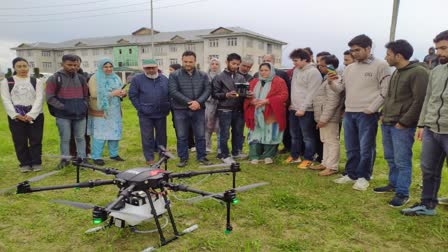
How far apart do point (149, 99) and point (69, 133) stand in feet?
5.67

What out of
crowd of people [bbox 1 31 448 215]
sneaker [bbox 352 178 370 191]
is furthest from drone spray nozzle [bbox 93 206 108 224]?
sneaker [bbox 352 178 370 191]

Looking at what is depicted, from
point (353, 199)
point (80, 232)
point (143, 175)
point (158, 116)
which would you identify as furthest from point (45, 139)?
point (353, 199)

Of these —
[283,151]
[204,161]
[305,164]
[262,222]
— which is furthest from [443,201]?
[204,161]

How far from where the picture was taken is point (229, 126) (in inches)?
284

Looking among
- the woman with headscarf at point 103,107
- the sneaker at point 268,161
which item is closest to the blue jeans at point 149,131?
the woman with headscarf at point 103,107

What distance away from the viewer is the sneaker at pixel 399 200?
15.6ft

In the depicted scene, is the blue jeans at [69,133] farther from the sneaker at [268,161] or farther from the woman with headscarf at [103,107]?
the sneaker at [268,161]

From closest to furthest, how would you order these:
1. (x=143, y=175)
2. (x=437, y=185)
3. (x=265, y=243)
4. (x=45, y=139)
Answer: (x=143, y=175)
(x=265, y=243)
(x=437, y=185)
(x=45, y=139)

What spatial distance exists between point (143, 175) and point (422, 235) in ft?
10.8

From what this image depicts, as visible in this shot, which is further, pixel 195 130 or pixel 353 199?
pixel 195 130

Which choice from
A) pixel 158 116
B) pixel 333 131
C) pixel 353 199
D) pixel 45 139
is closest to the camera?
pixel 353 199

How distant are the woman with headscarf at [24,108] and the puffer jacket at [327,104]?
5.28 m

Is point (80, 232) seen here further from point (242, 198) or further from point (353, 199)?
point (353, 199)

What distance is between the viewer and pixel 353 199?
16.7ft
